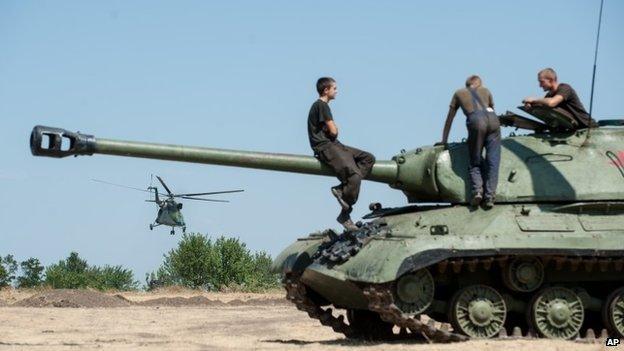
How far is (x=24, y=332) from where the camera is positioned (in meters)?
20.2

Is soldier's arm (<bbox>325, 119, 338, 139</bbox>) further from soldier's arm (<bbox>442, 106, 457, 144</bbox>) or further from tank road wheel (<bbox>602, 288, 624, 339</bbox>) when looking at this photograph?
tank road wheel (<bbox>602, 288, 624, 339</bbox>)

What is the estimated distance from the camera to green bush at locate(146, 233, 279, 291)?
156 ft

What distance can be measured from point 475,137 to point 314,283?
3.04m

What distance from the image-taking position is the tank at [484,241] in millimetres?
15672

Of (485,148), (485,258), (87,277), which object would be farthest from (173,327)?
(87,277)

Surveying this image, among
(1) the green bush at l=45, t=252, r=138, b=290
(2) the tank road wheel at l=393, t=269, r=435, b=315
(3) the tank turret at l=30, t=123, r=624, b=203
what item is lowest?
(1) the green bush at l=45, t=252, r=138, b=290

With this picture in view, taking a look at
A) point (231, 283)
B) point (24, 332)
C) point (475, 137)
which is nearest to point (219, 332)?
point (24, 332)

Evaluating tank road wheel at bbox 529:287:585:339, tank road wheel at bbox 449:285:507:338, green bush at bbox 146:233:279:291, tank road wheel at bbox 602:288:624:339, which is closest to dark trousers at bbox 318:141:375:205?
tank road wheel at bbox 449:285:507:338

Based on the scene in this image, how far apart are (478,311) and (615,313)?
195cm

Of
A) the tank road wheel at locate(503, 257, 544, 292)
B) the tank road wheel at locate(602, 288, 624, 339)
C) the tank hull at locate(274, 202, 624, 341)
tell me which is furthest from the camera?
the tank road wheel at locate(602, 288, 624, 339)

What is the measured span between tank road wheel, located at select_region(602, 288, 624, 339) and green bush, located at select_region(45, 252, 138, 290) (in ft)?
139

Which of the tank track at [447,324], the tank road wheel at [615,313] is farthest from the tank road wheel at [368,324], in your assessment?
the tank road wheel at [615,313]

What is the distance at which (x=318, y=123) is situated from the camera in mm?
17109

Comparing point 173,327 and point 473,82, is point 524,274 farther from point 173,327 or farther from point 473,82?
point 173,327
